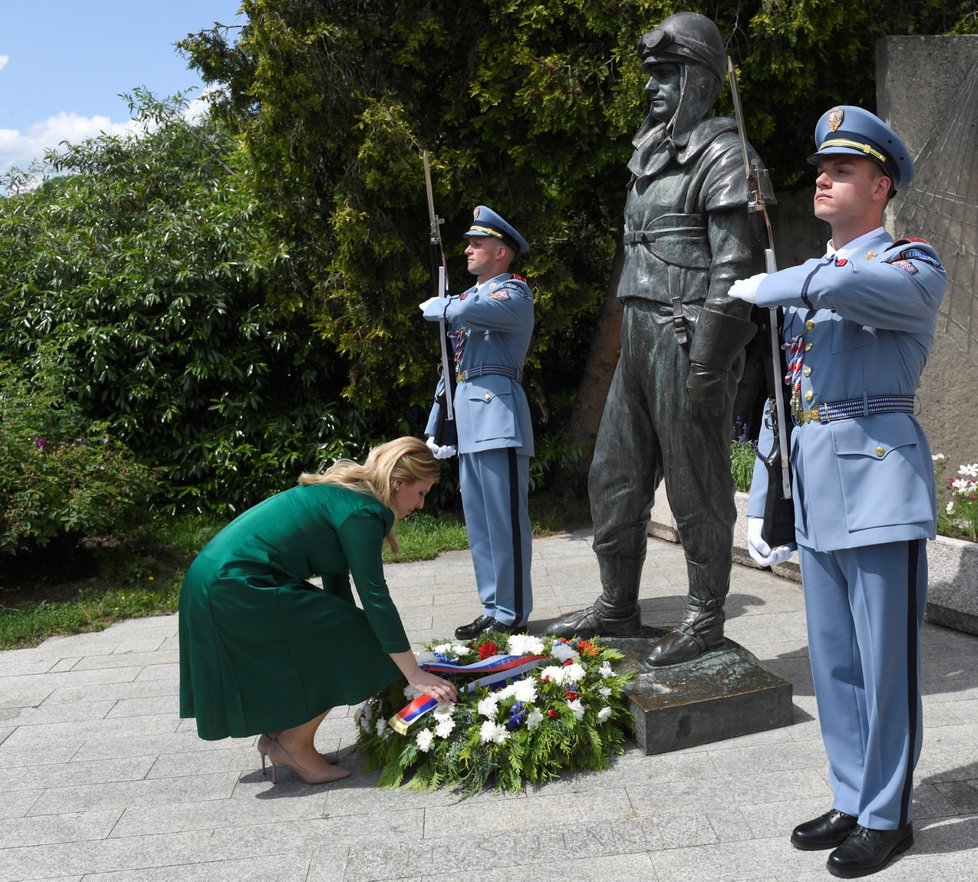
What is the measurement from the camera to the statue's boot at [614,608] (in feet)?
14.5

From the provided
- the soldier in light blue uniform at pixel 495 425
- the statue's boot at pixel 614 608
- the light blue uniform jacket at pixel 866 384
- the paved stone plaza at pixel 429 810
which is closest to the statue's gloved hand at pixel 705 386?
the light blue uniform jacket at pixel 866 384

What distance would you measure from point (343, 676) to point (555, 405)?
19.7 ft

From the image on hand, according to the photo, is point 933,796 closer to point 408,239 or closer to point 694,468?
point 694,468

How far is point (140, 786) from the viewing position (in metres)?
3.90

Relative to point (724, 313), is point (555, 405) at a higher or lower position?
lower

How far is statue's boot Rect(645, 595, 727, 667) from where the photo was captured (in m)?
4.03

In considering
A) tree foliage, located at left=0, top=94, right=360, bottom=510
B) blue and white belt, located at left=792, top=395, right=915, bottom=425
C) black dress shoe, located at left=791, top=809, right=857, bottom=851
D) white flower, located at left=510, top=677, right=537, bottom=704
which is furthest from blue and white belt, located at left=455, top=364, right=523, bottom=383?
tree foliage, located at left=0, top=94, right=360, bottom=510

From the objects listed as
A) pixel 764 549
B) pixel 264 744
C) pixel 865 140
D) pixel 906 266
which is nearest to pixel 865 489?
pixel 764 549

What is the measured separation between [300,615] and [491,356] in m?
1.85

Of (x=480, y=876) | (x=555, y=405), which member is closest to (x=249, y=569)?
(x=480, y=876)

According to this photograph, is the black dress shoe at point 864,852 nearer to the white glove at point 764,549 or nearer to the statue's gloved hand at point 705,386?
the white glove at point 764,549

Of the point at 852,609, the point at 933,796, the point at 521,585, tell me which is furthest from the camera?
the point at 521,585

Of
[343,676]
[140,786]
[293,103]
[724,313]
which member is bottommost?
[140,786]

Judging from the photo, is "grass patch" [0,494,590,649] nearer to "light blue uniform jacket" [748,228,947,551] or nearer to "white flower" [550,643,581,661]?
"white flower" [550,643,581,661]
